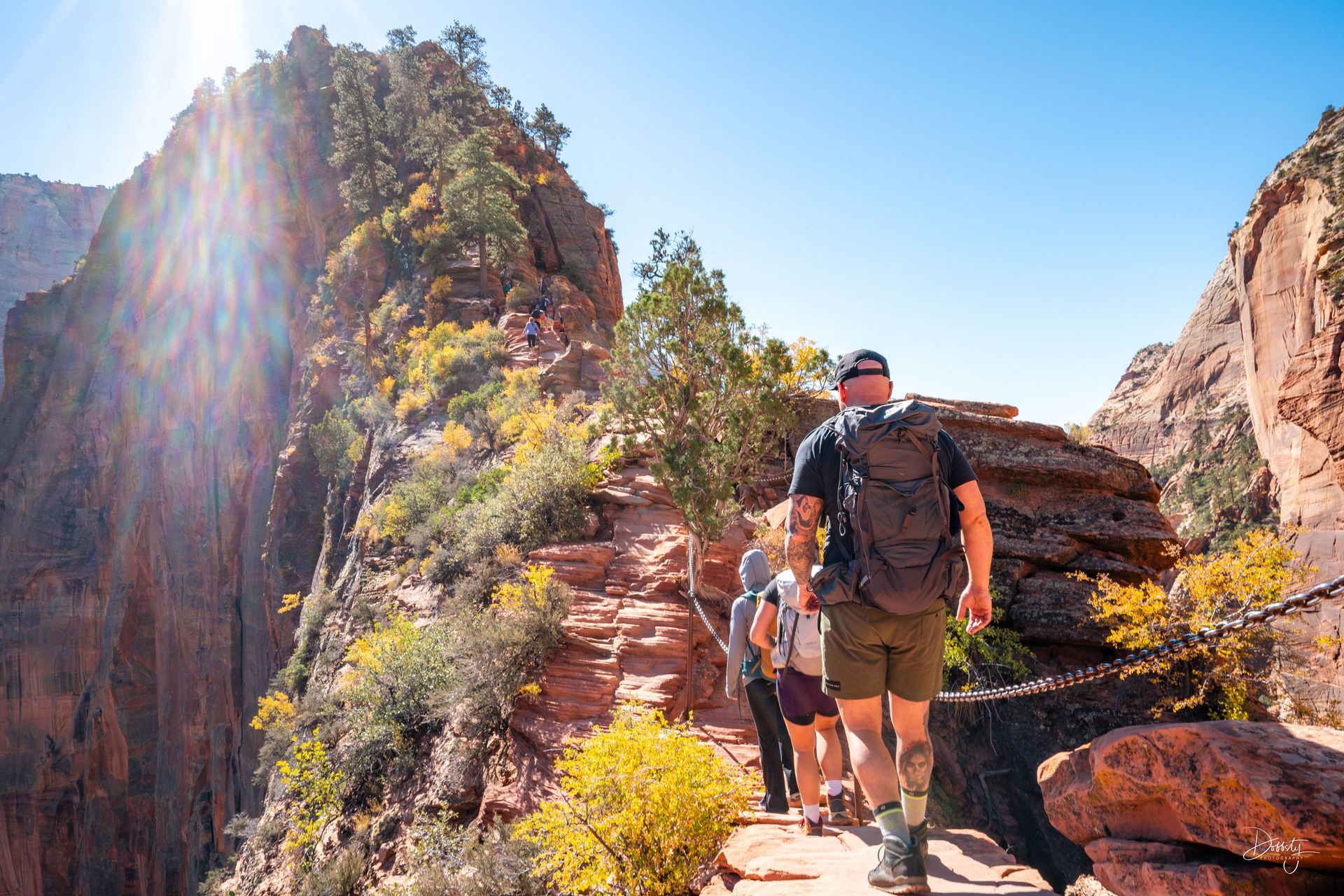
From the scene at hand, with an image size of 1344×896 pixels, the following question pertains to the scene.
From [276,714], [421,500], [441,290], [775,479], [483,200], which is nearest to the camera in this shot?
[775,479]

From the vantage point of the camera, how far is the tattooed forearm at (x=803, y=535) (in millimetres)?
3291

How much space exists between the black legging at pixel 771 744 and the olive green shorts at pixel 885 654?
1.86 m

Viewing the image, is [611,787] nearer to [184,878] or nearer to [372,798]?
[372,798]

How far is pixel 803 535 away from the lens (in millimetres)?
3299

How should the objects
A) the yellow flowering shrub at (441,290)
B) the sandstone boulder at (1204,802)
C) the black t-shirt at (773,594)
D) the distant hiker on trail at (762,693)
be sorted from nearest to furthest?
the sandstone boulder at (1204,802), the black t-shirt at (773,594), the distant hiker on trail at (762,693), the yellow flowering shrub at (441,290)

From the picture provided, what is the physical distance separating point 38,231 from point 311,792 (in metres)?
104

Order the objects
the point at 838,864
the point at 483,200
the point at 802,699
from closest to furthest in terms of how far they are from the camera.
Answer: the point at 838,864 → the point at 802,699 → the point at 483,200

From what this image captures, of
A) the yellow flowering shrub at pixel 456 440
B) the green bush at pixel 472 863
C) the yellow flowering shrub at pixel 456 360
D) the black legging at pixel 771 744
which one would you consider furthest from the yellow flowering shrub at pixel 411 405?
the black legging at pixel 771 744

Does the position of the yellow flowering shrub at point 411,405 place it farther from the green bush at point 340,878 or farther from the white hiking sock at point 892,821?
the white hiking sock at point 892,821

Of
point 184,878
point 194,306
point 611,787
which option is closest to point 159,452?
point 194,306

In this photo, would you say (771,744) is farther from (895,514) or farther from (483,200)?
(483,200)

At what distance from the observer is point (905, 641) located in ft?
→ 10.1

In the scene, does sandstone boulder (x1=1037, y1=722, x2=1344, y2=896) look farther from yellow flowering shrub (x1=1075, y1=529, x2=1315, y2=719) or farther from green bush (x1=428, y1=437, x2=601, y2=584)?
green bush (x1=428, y1=437, x2=601, y2=584)

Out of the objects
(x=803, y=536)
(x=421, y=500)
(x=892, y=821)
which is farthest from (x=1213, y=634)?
(x=421, y=500)
